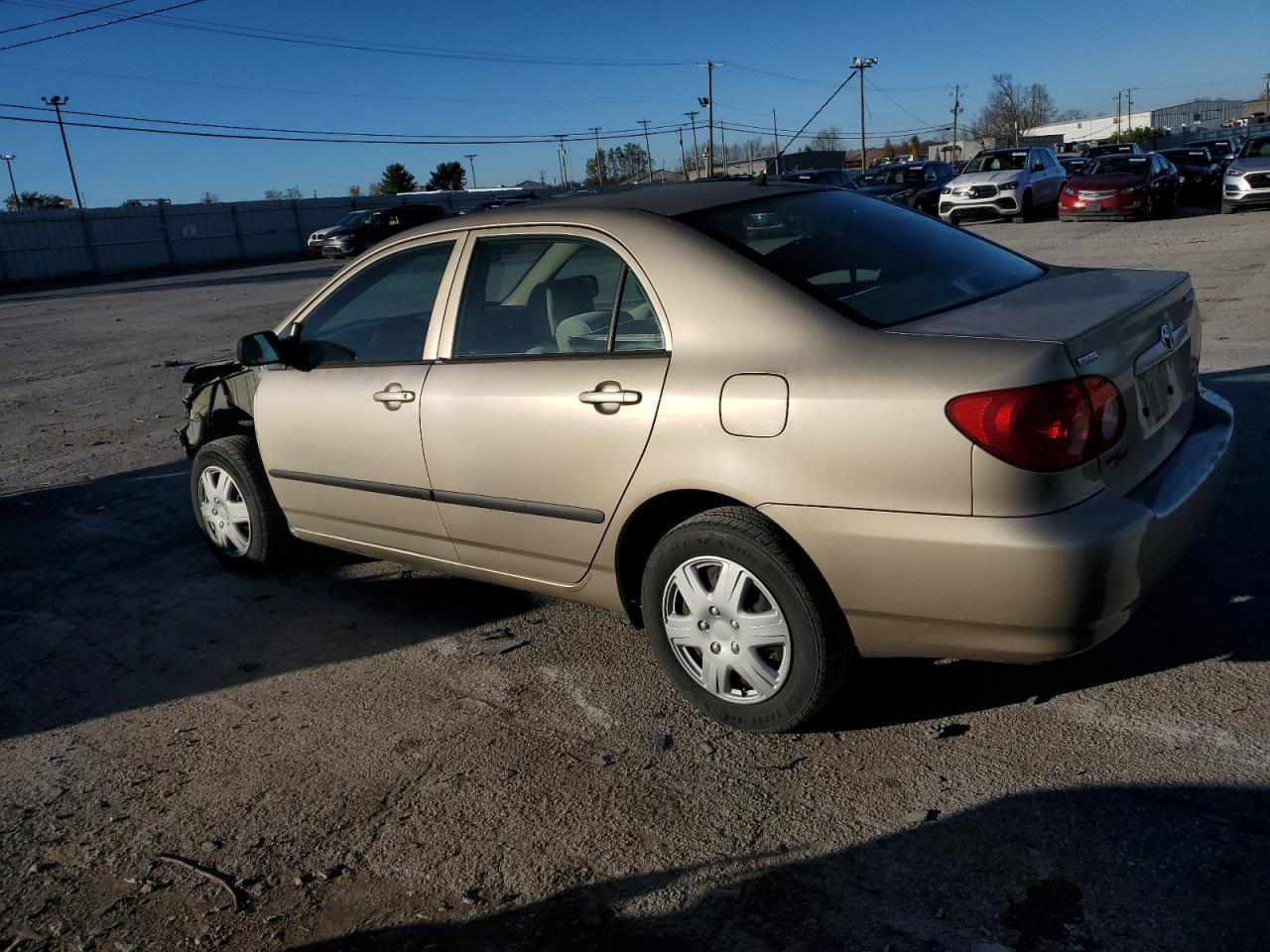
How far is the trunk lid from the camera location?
2.94 m

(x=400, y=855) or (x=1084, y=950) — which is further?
(x=400, y=855)

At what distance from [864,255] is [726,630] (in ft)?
4.41

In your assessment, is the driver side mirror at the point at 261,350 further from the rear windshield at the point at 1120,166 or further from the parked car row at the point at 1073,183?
the rear windshield at the point at 1120,166

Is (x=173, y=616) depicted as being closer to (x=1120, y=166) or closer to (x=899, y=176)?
(x=1120, y=166)

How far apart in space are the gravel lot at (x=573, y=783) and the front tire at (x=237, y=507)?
0.70 ft

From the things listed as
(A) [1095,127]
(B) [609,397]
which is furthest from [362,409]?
(A) [1095,127]

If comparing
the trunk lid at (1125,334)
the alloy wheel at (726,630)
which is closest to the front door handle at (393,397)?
the alloy wheel at (726,630)

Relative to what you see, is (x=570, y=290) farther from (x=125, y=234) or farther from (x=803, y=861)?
(x=125, y=234)

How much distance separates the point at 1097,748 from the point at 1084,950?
35.4 inches

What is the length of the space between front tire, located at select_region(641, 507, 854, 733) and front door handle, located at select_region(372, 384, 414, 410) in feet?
4.06

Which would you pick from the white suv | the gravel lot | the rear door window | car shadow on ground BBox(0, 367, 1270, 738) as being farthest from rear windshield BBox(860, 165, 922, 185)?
the rear door window

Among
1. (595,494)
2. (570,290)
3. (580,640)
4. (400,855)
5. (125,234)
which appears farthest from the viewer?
(125,234)

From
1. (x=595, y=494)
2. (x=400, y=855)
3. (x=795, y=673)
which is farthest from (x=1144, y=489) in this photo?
(x=400, y=855)

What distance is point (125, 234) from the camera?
144ft
